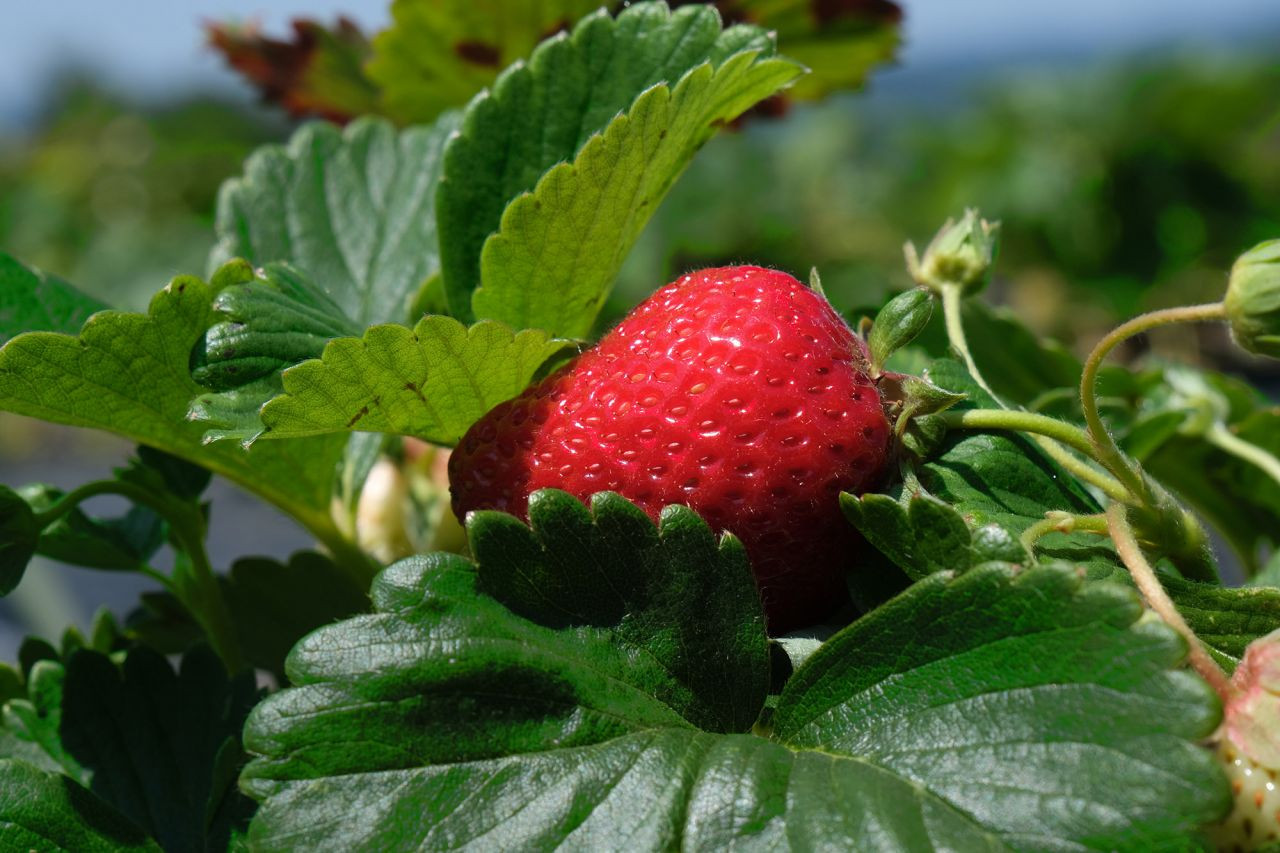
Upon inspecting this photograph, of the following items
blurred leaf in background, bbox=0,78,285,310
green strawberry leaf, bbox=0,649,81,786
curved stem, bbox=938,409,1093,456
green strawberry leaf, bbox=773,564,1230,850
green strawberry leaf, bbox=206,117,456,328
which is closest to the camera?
green strawberry leaf, bbox=773,564,1230,850

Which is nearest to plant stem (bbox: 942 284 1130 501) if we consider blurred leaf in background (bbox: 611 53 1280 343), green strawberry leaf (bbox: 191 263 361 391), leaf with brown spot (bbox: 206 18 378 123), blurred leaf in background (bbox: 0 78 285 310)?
green strawberry leaf (bbox: 191 263 361 391)

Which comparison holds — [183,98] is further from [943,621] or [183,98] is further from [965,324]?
[943,621]

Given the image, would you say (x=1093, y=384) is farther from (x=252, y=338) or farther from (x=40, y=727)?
(x=40, y=727)

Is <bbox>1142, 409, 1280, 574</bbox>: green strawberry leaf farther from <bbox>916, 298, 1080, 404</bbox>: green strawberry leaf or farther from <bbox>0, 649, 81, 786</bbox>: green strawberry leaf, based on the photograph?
<bbox>0, 649, 81, 786</bbox>: green strawberry leaf

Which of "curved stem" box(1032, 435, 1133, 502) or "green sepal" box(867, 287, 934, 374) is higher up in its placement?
"green sepal" box(867, 287, 934, 374)

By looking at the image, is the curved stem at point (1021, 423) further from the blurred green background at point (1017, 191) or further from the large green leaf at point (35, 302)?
the blurred green background at point (1017, 191)

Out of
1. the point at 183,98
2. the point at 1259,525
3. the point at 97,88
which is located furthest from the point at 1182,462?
the point at 97,88

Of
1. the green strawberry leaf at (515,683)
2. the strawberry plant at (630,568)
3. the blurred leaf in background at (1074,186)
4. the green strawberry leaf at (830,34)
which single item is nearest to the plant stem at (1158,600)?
the strawberry plant at (630,568)

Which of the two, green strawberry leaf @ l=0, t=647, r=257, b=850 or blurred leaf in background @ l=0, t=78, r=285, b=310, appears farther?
blurred leaf in background @ l=0, t=78, r=285, b=310
